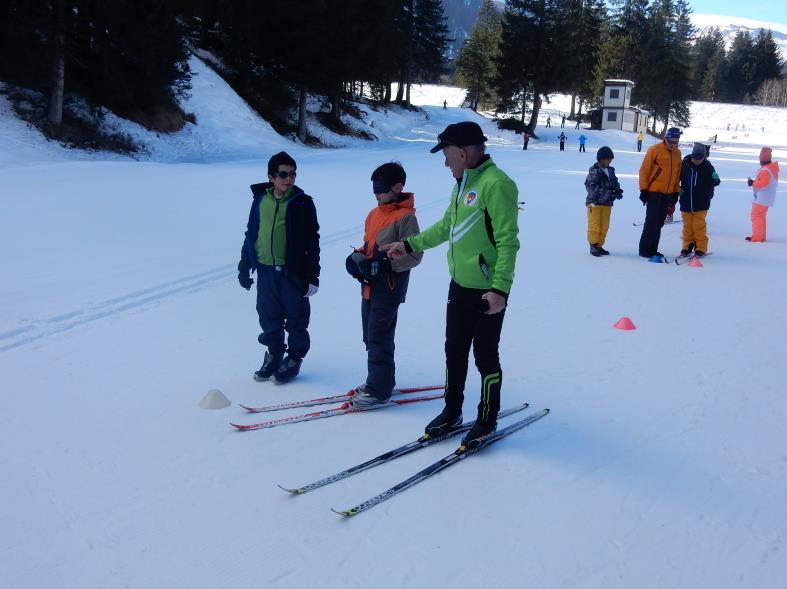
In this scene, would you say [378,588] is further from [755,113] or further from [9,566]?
[755,113]

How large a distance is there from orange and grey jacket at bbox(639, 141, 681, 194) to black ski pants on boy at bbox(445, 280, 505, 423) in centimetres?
659

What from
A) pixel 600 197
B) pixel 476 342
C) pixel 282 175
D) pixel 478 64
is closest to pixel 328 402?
pixel 476 342

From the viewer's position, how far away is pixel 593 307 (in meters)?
7.01

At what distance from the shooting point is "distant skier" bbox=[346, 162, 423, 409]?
163 inches

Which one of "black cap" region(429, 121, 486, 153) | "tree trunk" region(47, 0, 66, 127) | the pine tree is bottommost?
"black cap" region(429, 121, 486, 153)

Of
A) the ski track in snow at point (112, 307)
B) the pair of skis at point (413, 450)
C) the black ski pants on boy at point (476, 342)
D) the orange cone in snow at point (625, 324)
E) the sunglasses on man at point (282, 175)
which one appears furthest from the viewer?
the orange cone in snow at point (625, 324)

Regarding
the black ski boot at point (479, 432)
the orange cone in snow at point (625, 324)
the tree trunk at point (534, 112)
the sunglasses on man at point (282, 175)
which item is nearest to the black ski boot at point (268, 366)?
the sunglasses on man at point (282, 175)

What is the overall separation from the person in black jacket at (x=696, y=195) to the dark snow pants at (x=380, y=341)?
699 cm

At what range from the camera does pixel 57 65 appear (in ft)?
64.0

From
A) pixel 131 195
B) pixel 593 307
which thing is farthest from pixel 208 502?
pixel 131 195

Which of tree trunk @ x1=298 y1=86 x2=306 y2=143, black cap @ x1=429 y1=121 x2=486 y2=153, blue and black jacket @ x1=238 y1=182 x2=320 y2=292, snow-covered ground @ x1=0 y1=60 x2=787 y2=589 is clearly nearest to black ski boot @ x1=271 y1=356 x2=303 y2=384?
snow-covered ground @ x1=0 y1=60 x2=787 y2=589

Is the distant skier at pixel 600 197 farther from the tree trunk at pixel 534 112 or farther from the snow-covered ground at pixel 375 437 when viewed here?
the tree trunk at pixel 534 112

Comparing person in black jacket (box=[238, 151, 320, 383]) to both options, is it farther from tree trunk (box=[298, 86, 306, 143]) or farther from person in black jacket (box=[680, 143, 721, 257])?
tree trunk (box=[298, 86, 306, 143])

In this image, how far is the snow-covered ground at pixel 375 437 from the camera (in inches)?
114
